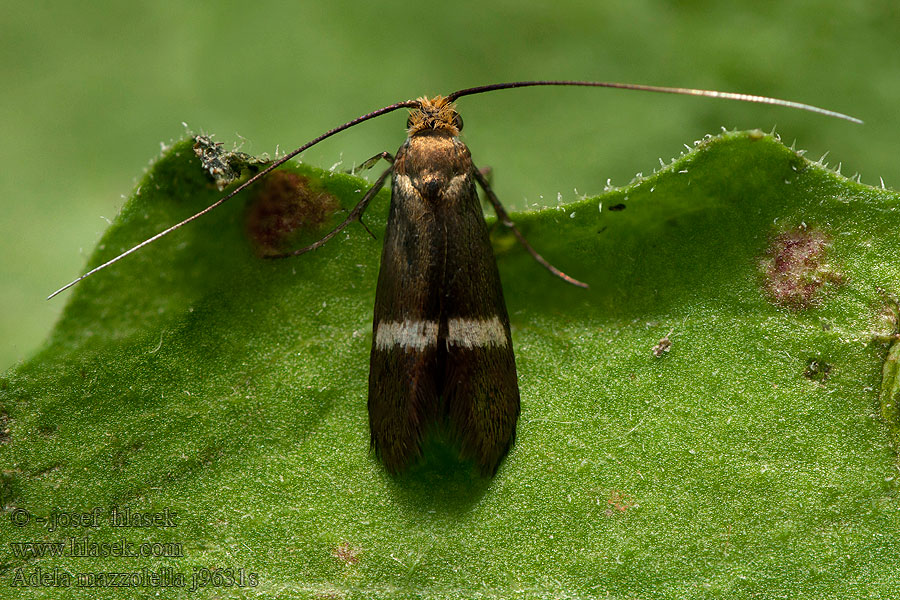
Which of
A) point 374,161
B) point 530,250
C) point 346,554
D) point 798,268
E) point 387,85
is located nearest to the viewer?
point 346,554

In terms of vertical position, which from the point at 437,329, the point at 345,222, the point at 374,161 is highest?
the point at 374,161

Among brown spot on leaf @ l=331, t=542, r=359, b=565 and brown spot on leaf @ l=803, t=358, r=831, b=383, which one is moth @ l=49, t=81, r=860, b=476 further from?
brown spot on leaf @ l=803, t=358, r=831, b=383

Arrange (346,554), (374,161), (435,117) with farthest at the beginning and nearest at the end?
1. (374,161)
2. (435,117)
3. (346,554)

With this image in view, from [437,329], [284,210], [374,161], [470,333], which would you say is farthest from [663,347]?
[284,210]

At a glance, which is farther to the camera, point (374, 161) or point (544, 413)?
point (374, 161)

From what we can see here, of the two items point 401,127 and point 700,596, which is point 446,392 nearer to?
point 700,596

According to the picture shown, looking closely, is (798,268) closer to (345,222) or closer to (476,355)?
(476,355)

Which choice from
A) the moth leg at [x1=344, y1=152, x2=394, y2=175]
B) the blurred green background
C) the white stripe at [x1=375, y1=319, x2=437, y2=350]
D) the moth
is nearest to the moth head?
the moth leg at [x1=344, y1=152, x2=394, y2=175]

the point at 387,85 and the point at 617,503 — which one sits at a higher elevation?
the point at 387,85
